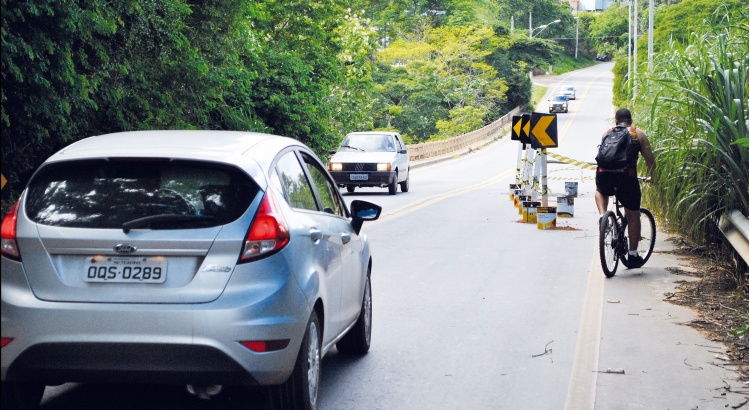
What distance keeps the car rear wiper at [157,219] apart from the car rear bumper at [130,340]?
0.40 m

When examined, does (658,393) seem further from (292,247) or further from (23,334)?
(23,334)

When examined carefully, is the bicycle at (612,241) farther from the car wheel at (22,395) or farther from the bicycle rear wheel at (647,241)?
the car wheel at (22,395)

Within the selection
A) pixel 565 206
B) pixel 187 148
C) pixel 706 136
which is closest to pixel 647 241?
pixel 706 136

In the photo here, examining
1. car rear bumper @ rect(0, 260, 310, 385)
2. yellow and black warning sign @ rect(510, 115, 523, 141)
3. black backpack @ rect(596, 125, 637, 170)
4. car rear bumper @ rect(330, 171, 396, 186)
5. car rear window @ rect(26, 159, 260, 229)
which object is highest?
car rear window @ rect(26, 159, 260, 229)

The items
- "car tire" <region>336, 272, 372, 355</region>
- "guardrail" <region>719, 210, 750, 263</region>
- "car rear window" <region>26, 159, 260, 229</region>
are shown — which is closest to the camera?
"car rear window" <region>26, 159, 260, 229</region>

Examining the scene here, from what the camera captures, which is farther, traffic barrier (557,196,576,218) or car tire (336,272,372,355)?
traffic barrier (557,196,576,218)

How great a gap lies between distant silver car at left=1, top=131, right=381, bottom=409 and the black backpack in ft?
22.3

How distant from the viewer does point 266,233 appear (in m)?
5.19

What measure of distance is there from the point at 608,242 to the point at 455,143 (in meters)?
51.3

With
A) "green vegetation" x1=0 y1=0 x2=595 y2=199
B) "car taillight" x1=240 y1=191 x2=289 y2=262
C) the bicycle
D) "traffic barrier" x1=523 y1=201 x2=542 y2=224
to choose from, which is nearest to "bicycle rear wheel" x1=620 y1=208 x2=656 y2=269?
the bicycle

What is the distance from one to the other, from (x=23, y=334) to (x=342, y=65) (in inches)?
1428

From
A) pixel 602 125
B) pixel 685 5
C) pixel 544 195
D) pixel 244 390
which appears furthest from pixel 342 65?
pixel 602 125

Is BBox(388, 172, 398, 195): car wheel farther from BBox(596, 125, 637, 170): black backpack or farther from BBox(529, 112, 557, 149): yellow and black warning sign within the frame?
BBox(596, 125, 637, 170): black backpack

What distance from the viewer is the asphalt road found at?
626 cm
